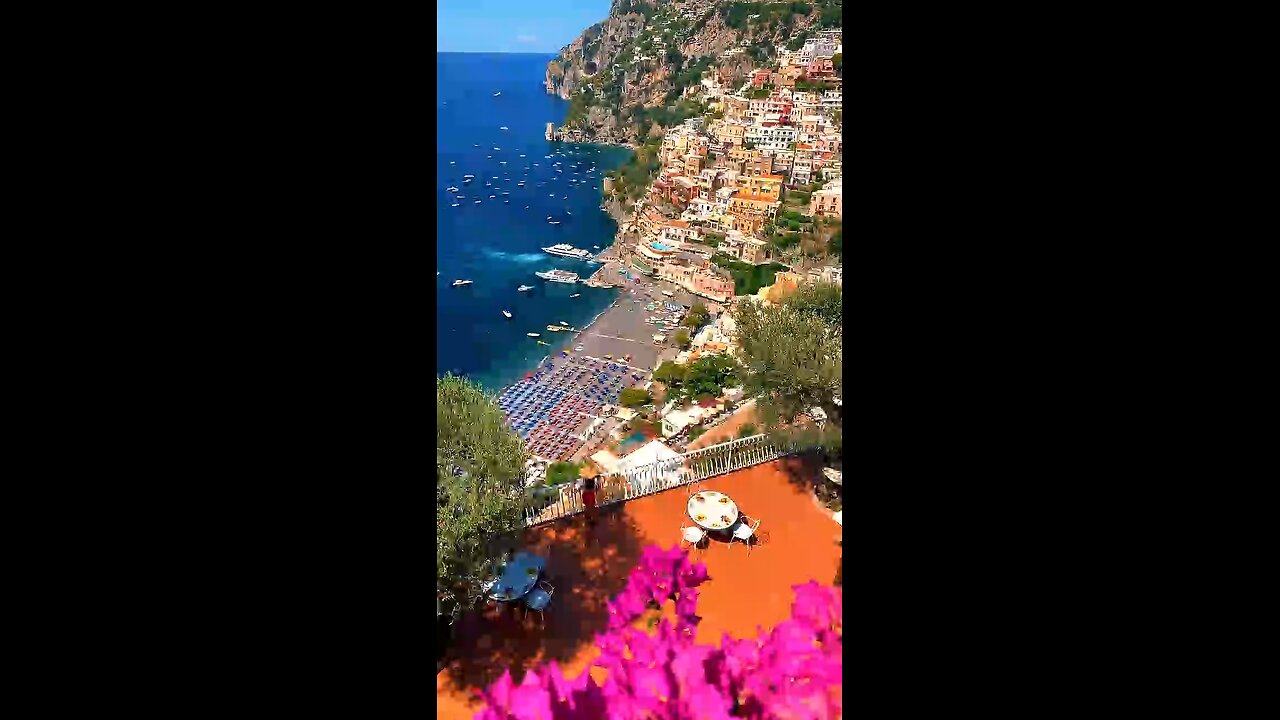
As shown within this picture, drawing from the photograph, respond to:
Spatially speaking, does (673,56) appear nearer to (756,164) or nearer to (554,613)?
(756,164)

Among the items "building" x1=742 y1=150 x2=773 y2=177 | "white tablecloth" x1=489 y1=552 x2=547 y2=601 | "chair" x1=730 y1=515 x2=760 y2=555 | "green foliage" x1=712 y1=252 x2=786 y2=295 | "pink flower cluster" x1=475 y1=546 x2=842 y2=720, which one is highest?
"building" x1=742 y1=150 x2=773 y2=177

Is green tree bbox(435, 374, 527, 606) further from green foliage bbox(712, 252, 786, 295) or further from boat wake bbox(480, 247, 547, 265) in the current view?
boat wake bbox(480, 247, 547, 265)

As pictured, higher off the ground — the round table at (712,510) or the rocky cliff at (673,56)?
the rocky cliff at (673,56)

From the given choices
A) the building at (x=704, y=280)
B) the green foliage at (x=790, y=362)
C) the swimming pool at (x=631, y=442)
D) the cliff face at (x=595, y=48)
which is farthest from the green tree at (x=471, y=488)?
the cliff face at (x=595, y=48)

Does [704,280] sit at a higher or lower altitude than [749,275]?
lower

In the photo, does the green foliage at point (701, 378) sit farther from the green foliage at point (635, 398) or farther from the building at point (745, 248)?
the building at point (745, 248)

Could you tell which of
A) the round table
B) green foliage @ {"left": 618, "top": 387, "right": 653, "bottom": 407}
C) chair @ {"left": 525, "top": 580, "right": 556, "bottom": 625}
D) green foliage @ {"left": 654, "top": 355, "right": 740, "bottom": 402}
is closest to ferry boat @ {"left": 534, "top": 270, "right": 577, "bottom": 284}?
green foliage @ {"left": 618, "top": 387, "right": 653, "bottom": 407}

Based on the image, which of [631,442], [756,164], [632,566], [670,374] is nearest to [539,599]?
[632,566]
